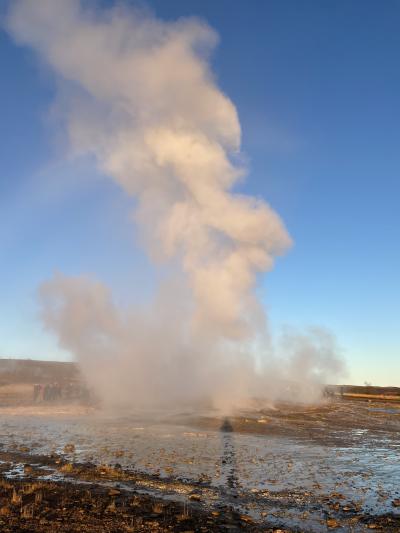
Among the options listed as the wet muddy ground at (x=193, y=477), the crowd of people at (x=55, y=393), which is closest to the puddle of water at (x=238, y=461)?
the wet muddy ground at (x=193, y=477)

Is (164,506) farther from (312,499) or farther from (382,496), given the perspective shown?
(382,496)

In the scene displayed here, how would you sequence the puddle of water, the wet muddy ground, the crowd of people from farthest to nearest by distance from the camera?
the crowd of people, the puddle of water, the wet muddy ground

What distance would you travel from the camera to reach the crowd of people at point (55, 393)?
149 ft

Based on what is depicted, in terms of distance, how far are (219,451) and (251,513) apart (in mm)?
9576

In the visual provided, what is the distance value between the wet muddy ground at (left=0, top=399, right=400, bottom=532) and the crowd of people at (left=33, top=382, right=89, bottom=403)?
51.6 ft

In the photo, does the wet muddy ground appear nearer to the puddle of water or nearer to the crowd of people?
the puddle of water

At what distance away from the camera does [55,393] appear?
4675 cm

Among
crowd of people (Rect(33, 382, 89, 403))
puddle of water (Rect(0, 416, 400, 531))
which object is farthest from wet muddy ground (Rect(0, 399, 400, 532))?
crowd of people (Rect(33, 382, 89, 403))

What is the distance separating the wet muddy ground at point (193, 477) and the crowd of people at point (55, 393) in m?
15.7

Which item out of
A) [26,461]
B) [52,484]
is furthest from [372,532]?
[26,461]

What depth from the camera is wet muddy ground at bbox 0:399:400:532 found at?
36.5ft

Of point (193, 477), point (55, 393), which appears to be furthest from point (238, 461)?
point (55, 393)

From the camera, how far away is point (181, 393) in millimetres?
52750

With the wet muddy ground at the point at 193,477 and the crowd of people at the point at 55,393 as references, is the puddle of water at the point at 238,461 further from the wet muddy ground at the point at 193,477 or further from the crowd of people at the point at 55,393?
the crowd of people at the point at 55,393
